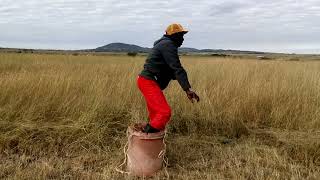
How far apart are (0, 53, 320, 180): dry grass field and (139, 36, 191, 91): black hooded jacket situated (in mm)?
1004

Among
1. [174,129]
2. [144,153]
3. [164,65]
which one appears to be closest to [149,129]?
[144,153]

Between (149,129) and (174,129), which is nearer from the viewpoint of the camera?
(149,129)

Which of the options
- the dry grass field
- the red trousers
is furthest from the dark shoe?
the dry grass field

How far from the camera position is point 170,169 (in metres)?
5.16

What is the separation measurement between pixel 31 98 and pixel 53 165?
2398 mm

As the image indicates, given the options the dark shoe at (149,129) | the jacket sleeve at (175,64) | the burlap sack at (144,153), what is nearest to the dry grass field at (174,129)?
the burlap sack at (144,153)

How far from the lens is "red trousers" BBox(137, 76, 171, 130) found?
4.96 metres

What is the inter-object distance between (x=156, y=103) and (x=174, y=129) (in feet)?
5.69

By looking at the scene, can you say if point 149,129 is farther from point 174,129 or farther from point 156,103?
point 174,129

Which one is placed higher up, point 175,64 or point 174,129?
point 175,64

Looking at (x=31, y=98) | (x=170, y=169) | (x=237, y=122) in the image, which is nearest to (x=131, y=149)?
(x=170, y=169)

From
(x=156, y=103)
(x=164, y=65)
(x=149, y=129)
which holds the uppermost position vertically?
(x=164, y=65)

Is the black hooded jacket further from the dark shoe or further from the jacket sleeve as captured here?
the dark shoe

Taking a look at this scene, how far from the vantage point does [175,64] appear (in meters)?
4.90
